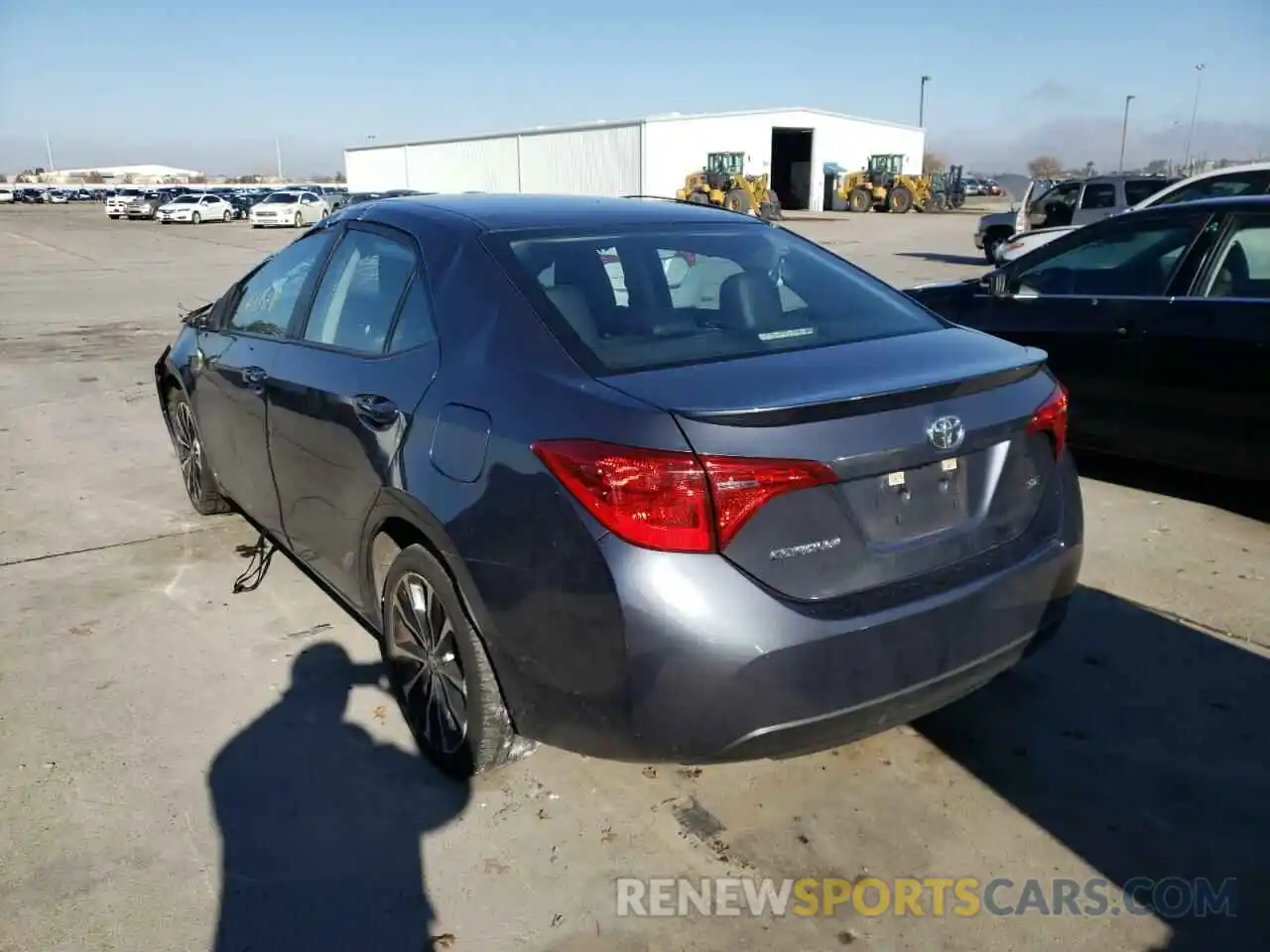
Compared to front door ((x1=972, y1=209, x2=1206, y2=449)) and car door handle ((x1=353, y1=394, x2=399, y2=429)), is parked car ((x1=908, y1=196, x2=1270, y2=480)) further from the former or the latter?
car door handle ((x1=353, y1=394, x2=399, y2=429))

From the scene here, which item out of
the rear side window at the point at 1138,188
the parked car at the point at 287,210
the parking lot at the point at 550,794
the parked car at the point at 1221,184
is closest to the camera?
the parking lot at the point at 550,794

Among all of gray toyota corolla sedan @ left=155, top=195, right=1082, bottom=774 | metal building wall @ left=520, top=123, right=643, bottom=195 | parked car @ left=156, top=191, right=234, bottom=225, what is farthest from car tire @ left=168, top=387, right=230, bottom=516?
parked car @ left=156, top=191, right=234, bottom=225

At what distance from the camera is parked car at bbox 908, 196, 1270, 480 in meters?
4.93

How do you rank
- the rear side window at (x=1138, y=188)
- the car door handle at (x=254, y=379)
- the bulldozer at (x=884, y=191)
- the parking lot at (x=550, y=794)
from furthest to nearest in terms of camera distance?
the bulldozer at (x=884, y=191) → the rear side window at (x=1138, y=188) → the car door handle at (x=254, y=379) → the parking lot at (x=550, y=794)

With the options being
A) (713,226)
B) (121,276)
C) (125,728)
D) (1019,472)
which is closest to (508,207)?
(713,226)

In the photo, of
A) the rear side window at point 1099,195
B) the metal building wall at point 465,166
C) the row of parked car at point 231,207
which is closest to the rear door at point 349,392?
the rear side window at point 1099,195

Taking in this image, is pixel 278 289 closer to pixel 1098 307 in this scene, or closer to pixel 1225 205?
pixel 1098 307

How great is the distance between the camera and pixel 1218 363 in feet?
16.2

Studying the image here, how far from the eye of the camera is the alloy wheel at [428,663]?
2900mm

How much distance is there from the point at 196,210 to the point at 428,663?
49.0m

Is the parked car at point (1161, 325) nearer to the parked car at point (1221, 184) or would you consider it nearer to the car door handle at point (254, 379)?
the car door handle at point (254, 379)

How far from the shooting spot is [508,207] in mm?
3393

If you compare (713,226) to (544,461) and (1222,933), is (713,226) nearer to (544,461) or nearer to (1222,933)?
(544,461)

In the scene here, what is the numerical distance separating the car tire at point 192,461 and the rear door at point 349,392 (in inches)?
59.7
